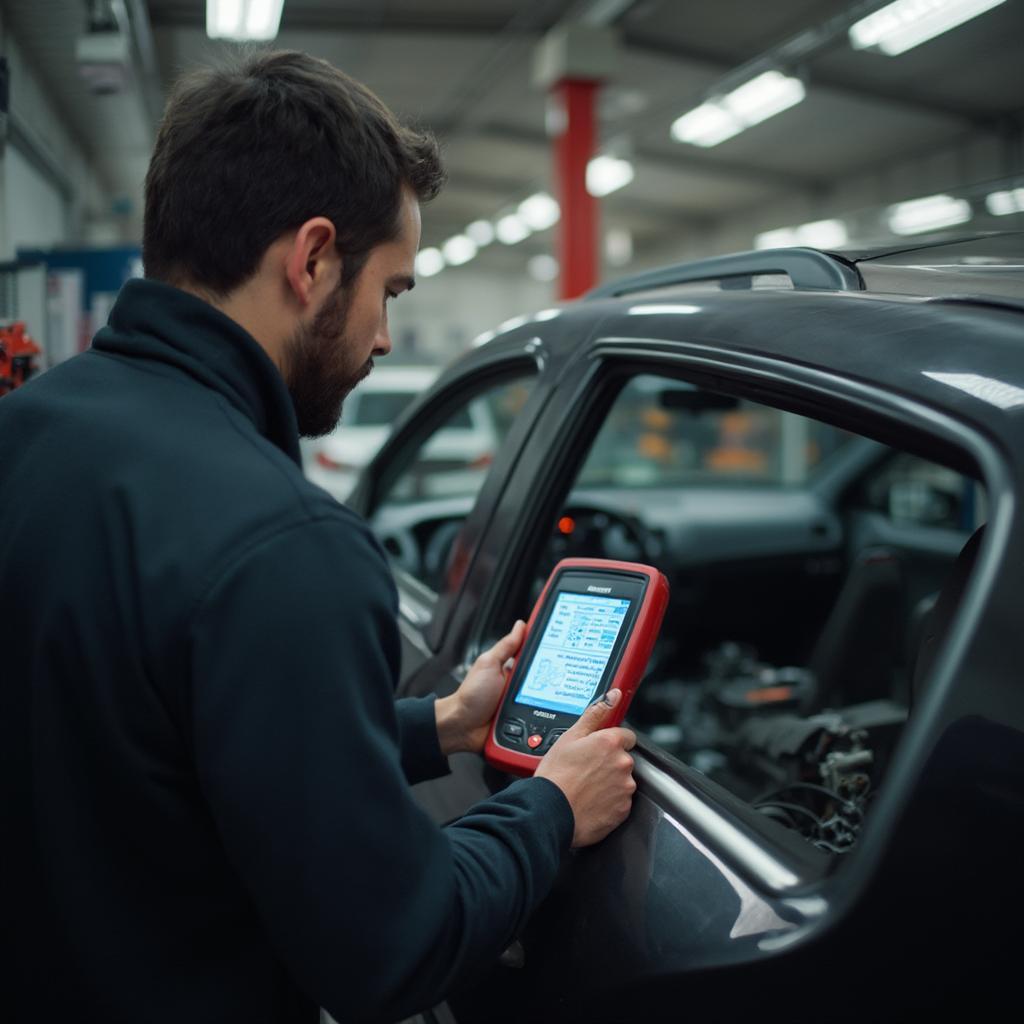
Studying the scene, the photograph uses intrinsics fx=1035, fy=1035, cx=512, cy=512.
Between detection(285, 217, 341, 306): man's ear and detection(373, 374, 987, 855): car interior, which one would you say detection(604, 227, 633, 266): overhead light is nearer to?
detection(373, 374, 987, 855): car interior

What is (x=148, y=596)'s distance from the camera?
885 millimetres

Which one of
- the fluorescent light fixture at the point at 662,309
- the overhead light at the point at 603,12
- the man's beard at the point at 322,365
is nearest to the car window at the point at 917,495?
the fluorescent light fixture at the point at 662,309

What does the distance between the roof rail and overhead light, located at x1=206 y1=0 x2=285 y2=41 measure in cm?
643

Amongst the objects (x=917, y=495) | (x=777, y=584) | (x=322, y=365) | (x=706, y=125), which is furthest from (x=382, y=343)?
(x=706, y=125)

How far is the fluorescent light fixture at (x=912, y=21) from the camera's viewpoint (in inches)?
272

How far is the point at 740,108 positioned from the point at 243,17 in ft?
19.7

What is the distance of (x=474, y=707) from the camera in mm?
1462

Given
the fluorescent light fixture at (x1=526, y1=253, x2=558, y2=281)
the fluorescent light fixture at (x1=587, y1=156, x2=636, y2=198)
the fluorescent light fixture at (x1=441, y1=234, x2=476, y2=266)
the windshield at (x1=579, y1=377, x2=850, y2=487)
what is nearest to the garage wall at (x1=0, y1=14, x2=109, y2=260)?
the windshield at (x1=579, y1=377, x2=850, y2=487)

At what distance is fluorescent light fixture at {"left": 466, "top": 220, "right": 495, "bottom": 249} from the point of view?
21078mm

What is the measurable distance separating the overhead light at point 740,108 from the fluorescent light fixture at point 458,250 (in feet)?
33.1

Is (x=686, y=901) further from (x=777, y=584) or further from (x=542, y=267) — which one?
(x=542, y=267)

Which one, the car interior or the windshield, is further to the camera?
the windshield

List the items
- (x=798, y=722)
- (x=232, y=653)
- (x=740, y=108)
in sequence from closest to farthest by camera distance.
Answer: (x=232, y=653), (x=798, y=722), (x=740, y=108)

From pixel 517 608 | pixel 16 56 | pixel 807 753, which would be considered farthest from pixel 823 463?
pixel 16 56
